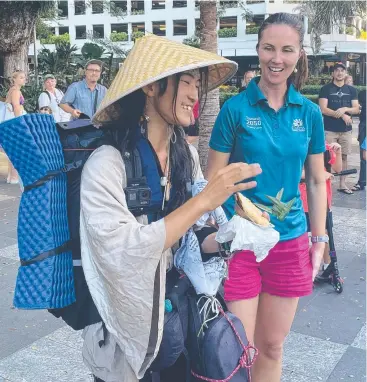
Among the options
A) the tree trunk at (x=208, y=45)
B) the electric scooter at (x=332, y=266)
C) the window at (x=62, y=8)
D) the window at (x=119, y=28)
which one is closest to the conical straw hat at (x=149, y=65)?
the electric scooter at (x=332, y=266)

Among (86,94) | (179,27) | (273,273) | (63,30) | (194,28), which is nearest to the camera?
(273,273)

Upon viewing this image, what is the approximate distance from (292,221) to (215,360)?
88 centimetres

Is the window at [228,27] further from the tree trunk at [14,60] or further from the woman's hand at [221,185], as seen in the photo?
the woman's hand at [221,185]

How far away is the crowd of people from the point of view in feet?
5.49

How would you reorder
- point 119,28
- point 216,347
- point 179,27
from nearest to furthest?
point 216,347 → point 179,27 → point 119,28

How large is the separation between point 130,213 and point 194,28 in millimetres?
51087

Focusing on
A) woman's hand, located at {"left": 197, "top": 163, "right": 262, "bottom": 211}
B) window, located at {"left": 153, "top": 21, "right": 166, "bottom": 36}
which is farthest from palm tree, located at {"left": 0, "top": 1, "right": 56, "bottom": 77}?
window, located at {"left": 153, "top": 21, "right": 166, "bottom": 36}

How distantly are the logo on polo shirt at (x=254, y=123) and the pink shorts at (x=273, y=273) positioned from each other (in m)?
0.53

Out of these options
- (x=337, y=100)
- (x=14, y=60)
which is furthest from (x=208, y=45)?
(x=14, y=60)

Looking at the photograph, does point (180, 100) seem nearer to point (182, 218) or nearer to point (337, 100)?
point (182, 218)

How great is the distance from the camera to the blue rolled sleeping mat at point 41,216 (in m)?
1.76

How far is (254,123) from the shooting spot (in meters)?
2.46

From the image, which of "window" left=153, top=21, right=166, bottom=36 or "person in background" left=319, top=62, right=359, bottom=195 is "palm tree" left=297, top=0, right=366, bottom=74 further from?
"window" left=153, top=21, right=166, bottom=36

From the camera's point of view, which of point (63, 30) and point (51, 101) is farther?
point (63, 30)
